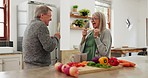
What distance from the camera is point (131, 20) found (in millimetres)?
7871

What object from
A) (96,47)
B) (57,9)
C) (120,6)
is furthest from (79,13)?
(96,47)

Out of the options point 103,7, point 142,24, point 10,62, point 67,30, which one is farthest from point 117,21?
point 10,62

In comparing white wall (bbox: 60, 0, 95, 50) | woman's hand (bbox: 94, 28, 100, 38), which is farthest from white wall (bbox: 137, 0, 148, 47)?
woman's hand (bbox: 94, 28, 100, 38)

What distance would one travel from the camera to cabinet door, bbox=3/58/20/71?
367 cm

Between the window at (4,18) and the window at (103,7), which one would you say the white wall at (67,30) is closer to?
the window at (103,7)

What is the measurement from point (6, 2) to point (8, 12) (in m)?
0.23

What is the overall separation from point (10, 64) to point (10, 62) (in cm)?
4

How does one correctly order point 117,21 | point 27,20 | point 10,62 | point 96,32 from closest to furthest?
point 96,32
point 10,62
point 27,20
point 117,21

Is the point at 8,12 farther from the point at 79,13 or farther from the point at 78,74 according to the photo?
the point at 78,74

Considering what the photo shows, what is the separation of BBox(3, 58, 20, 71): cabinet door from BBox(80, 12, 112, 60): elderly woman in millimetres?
1812

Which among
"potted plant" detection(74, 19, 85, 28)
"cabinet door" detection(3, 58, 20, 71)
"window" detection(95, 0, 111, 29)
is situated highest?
"window" detection(95, 0, 111, 29)

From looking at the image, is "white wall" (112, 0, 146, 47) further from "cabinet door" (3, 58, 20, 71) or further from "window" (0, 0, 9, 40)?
"cabinet door" (3, 58, 20, 71)

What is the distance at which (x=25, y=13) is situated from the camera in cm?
417

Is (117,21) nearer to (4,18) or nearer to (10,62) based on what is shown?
(4,18)
